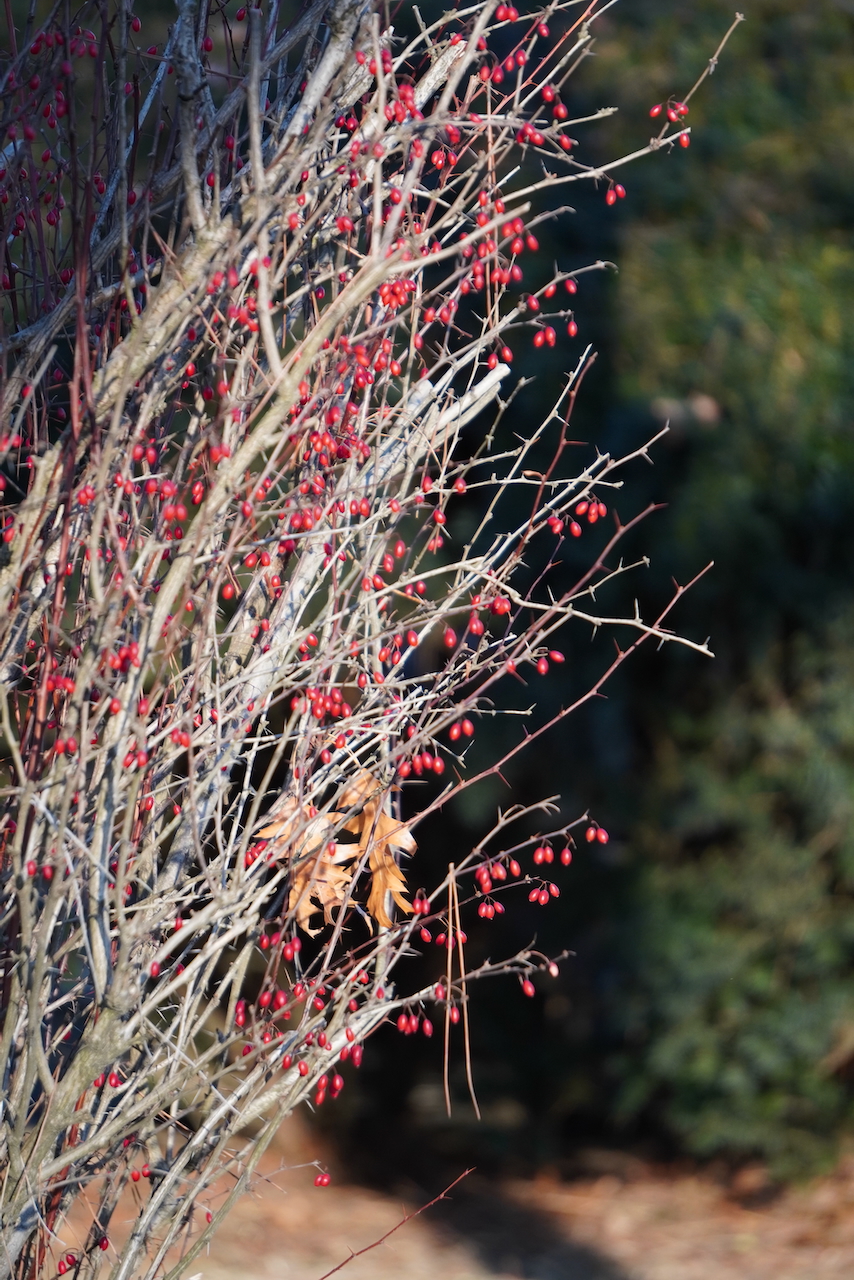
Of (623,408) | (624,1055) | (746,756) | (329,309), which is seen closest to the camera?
(329,309)

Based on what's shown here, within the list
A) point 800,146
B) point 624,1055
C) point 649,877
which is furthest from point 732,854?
point 800,146

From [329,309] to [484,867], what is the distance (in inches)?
33.8

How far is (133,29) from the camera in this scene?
1.88m

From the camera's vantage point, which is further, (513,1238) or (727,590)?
(513,1238)

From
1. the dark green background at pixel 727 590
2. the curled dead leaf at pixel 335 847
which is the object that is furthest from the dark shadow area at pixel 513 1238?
the curled dead leaf at pixel 335 847

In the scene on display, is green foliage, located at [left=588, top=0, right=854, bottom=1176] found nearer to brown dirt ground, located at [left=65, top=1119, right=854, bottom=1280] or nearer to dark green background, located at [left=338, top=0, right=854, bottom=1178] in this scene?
dark green background, located at [left=338, top=0, right=854, bottom=1178]

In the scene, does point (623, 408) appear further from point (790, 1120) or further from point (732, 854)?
point (790, 1120)

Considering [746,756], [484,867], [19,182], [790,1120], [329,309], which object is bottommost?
[790,1120]

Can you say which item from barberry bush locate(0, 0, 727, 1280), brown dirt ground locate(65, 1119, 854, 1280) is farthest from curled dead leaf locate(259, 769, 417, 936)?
brown dirt ground locate(65, 1119, 854, 1280)

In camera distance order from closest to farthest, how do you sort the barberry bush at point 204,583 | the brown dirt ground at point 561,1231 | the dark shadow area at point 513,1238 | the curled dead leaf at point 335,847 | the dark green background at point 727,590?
the barberry bush at point 204,583 → the curled dead leaf at point 335,847 → the dark green background at point 727,590 → the brown dirt ground at point 561,1231 → the dark shadow area at point 513,1238

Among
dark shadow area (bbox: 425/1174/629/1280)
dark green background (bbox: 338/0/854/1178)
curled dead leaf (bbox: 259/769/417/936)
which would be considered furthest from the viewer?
dark shadow area (bbox: 425/1174/629/1280)

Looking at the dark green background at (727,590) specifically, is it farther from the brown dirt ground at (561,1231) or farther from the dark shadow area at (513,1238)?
the dark shadow area at (513,1238)

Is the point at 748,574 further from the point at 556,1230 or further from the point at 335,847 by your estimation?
the point at 556,1230

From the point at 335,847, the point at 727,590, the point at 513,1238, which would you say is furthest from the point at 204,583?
the point at 513,1238
